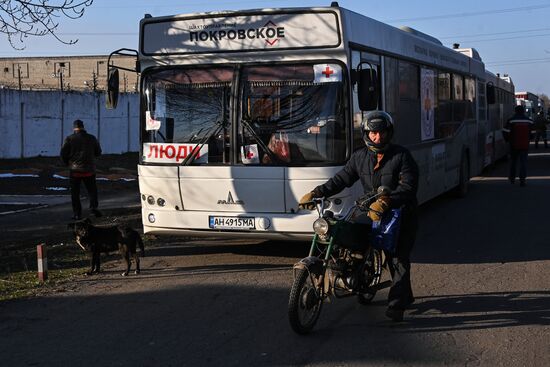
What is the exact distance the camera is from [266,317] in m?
6.20

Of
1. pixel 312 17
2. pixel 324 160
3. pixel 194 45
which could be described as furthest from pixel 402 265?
pixel 194 45

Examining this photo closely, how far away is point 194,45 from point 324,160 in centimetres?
226

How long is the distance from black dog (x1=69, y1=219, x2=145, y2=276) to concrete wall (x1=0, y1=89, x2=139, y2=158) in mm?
16618

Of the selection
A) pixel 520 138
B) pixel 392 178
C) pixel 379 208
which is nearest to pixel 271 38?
pixel 392 178

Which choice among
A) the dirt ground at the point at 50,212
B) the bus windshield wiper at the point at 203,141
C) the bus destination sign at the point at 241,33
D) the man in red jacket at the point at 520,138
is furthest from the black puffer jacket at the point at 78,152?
the man in red jacket at the point at 520,138

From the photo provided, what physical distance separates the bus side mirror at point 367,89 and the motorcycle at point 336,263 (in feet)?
7.18

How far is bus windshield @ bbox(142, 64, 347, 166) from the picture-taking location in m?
8.02

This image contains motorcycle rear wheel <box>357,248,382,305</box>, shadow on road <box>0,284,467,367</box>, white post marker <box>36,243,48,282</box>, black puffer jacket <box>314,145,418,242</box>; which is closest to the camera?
shadow on road <box>0,284,467,367</box>

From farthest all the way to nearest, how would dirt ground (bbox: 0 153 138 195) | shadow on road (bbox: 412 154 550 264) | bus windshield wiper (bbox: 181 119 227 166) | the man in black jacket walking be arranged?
dirt ground (bbox: 0 153 138 195) < the man in black jacket walking < shadow on road (bbox: 412 154 550 264) < bus windshield wiper (bbox: 181 119 227 166)

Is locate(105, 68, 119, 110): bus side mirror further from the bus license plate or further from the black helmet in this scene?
the black helmet

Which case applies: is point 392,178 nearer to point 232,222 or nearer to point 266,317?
point 266,317

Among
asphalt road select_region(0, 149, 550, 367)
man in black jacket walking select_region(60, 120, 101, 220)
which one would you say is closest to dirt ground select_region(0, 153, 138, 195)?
man in black jacket walking select_region(60, 120, 101, 220)

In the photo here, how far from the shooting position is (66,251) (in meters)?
9.84

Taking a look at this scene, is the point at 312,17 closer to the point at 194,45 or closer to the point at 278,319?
the point at 194,45
